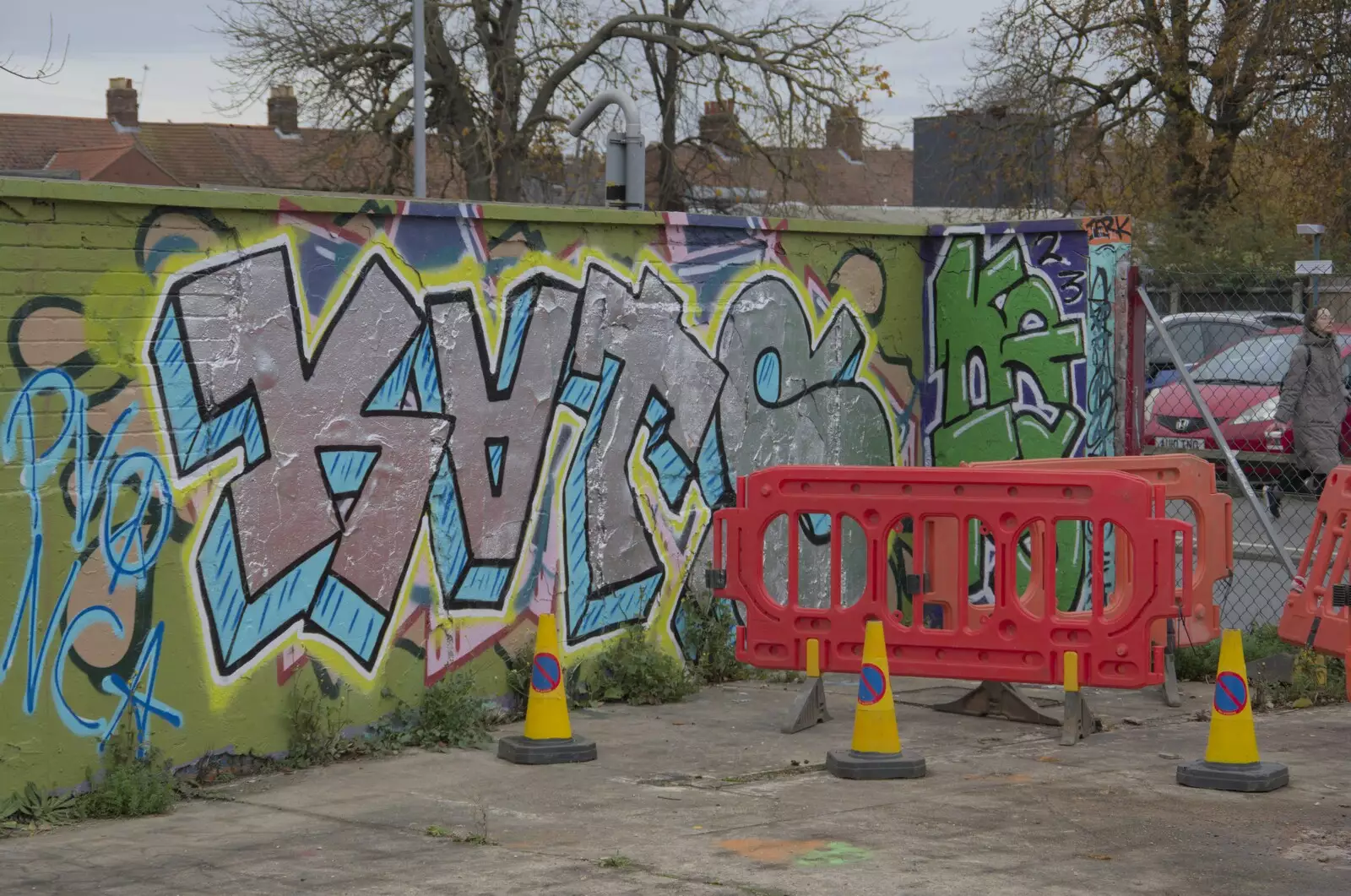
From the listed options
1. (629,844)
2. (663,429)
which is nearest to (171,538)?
(629,844)

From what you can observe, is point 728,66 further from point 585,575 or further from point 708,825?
point 708,825

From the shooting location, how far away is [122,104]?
242ft

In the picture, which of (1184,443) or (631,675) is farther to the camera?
(1184,443)

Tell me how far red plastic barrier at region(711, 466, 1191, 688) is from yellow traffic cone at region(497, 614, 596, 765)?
1.15 metres

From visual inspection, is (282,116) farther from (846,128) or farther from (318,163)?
(846,128)

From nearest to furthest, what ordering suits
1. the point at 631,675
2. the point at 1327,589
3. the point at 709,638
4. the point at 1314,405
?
the point at 1327,589, the point at 631,675, the point at 709,638, the point at 1314,405

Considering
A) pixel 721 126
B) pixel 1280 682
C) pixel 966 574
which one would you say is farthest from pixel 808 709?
pixel 721 126

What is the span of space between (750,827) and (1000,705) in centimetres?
257

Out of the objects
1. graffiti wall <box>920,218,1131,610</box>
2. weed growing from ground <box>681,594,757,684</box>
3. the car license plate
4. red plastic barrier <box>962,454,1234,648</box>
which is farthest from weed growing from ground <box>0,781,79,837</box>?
the car license plate

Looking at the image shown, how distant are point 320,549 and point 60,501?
4.18 ft

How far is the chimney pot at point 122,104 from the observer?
239 feet

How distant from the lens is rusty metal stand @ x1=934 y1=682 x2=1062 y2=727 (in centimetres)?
836

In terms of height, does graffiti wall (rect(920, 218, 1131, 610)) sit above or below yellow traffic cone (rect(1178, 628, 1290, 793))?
above

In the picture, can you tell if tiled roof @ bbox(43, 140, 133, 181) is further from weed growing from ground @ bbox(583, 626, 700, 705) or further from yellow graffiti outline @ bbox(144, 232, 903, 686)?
weed growing from ground @ bbox(583, 626, 700, 705)
